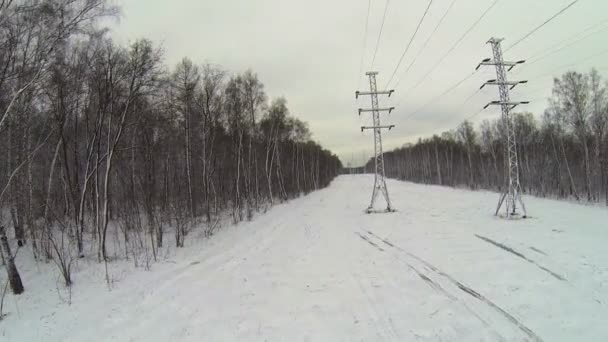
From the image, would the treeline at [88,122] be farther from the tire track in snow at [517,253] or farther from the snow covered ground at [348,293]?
the tire track in snow at [517,253]

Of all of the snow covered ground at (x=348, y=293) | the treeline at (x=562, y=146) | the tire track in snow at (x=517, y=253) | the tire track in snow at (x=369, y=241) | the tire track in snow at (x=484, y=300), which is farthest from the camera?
the treeline at (x=562, y=146)

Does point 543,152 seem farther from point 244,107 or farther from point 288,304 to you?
point 288,304

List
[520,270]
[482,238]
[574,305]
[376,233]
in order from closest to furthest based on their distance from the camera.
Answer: [574,305] < [520,270] < [482,238] < [376,233]

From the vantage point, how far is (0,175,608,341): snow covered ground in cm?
457

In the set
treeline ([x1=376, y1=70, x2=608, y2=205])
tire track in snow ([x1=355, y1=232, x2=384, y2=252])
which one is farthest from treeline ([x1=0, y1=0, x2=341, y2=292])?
treeline ([x1=376, y1=70, x2=608, y2=205])

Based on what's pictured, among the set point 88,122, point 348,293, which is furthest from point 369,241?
point 88,122

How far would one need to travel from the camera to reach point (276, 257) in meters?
9.06

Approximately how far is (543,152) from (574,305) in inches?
1514

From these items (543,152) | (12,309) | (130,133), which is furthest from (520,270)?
(543,152)

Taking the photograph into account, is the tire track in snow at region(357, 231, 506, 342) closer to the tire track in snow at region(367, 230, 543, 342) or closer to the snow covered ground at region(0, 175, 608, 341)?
the snow covered ground at region(0, 175, 608, 341)

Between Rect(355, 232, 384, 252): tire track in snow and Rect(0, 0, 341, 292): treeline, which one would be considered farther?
Rect(355, 232, 384, 252): tire track in snow

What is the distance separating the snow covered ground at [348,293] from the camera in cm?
457

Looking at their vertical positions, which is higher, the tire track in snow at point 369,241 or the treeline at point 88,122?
the treeline at point 88,122

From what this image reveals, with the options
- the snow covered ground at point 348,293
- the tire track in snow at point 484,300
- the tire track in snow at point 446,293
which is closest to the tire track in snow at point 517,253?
the snow covered ground at point 348,293
